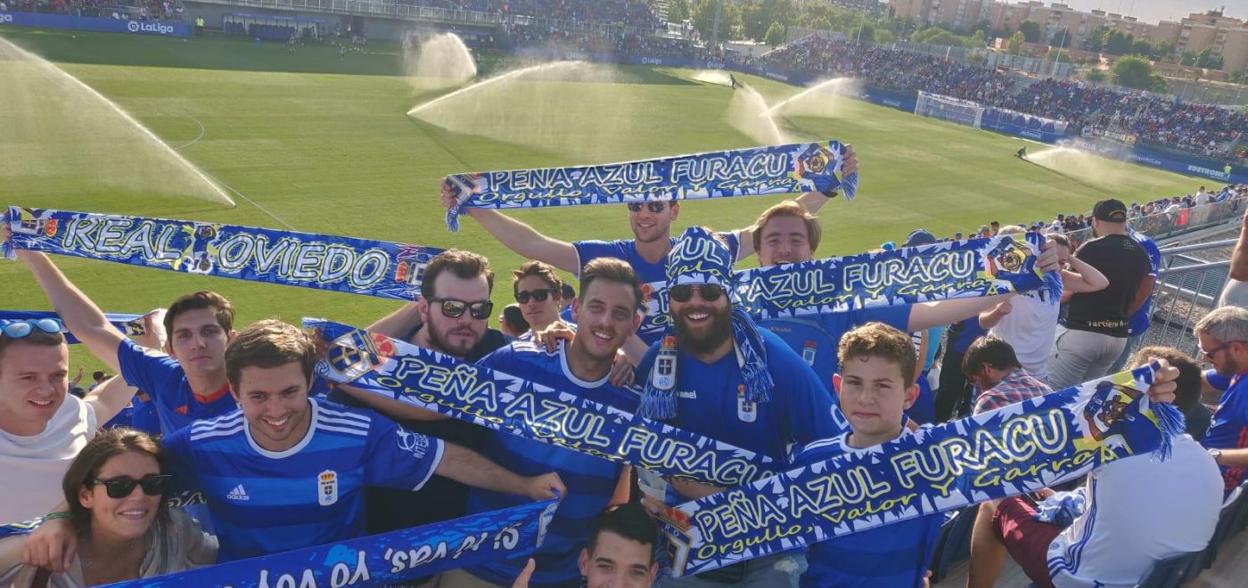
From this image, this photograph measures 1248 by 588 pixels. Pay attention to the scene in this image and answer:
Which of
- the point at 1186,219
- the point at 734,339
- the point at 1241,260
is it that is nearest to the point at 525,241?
the point at 734,339

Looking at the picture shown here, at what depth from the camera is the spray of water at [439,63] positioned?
39.8m

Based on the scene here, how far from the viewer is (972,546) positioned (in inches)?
191

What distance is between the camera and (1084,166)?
37562mm

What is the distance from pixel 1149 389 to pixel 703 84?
48.5 meters

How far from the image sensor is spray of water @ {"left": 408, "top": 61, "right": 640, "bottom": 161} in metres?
28.2

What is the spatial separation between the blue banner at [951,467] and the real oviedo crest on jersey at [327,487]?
177 cm


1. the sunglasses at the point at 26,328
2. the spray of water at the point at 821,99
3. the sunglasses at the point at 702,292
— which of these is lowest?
the spray of water at the point at 821,99

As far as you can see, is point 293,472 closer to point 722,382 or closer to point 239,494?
point 239,494

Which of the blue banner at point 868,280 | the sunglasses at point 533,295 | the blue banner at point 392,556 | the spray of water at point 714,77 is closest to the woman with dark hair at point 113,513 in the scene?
the blue banner at point 392,556

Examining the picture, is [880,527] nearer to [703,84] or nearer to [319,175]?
[319,175]

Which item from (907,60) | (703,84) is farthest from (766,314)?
(907,60)

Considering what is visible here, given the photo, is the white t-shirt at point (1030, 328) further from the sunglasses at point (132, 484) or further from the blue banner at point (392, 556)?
the sunglasses at point (132, 484)

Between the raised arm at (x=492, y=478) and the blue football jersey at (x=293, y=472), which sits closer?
the blue football jersey at (x=293, y=472)

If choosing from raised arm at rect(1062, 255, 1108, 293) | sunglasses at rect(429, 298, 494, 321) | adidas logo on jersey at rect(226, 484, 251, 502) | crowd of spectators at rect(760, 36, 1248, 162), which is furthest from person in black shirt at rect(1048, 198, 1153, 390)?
crowd of spectators at rect(760, 36, 1248, 162)
